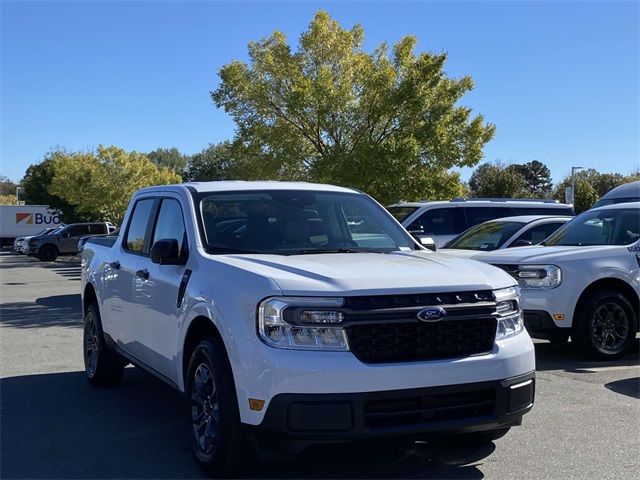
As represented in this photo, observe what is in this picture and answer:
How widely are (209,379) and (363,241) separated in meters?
1.76

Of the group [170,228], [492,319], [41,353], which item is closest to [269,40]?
[41,353]

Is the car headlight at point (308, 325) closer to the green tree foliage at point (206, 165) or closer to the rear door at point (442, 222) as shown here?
the rear door at point (442, 222)

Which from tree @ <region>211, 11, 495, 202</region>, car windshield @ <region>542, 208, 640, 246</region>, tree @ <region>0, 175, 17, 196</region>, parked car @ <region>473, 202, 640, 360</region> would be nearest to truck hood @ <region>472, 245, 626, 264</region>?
parked car @ <region>473, 202, 640, 360</region>

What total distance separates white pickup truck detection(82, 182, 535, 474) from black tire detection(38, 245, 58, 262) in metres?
31.1

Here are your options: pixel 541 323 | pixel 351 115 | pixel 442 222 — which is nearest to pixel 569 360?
pixel 541 323

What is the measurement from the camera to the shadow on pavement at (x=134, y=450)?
15.3 feet

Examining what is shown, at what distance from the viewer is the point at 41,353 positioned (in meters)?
9.16

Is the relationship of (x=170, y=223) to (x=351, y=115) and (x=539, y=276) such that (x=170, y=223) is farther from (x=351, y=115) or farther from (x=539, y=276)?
(x=351, y=115)

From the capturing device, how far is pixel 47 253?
34375 mm

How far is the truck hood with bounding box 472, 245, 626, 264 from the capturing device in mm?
8102

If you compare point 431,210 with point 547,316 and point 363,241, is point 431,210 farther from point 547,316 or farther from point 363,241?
point 363,241

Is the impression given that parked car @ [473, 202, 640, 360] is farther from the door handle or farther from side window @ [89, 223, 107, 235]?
side window @ [89, 223, 107, 235]

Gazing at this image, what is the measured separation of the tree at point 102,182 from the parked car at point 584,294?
36.4 m

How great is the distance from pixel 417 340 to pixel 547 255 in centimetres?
457
